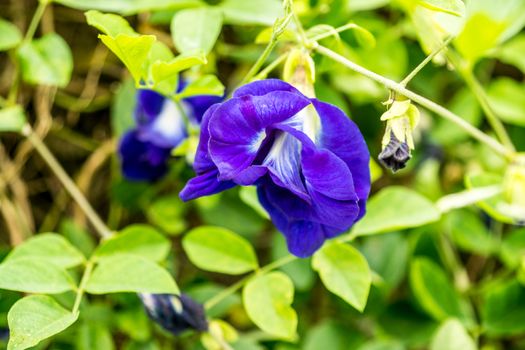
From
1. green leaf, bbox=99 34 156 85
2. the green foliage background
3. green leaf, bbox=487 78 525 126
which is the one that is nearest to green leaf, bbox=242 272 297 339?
the green foliage background

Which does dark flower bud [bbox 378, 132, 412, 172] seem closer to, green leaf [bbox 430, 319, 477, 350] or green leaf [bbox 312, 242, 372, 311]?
green leaf [bbox 312, 242, 372, 311]

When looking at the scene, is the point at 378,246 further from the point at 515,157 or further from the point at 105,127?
the point at 105,127

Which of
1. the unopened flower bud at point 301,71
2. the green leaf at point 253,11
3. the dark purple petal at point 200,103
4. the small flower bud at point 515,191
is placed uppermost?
the green leaf at point 253,11

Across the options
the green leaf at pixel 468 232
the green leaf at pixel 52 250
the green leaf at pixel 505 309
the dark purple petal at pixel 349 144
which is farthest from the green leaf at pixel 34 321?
the green leaf at pixel 468 232

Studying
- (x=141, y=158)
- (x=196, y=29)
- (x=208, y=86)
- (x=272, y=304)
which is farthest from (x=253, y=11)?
(x=272, y=304)

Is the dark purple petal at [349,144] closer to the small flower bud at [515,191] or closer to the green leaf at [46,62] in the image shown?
the small flower bud at [515,191]

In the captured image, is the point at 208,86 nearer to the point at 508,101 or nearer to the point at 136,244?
the point at 136,244
